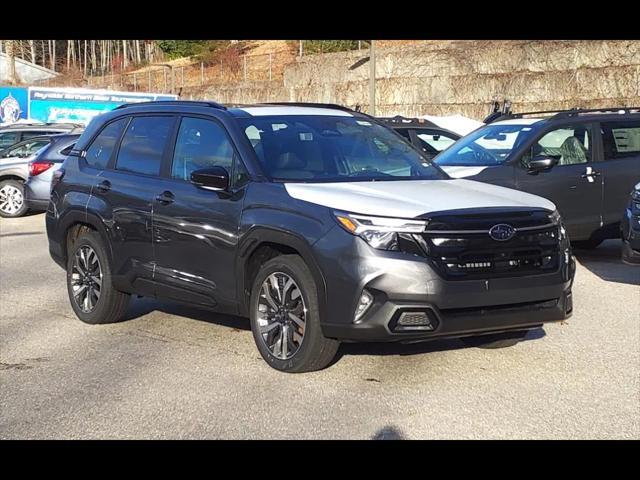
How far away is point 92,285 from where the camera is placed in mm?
7578

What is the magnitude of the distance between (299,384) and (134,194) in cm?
235

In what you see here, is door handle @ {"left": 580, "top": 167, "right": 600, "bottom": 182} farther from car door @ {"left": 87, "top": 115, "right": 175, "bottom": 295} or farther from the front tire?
the front tire

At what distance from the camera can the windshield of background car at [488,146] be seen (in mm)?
10891

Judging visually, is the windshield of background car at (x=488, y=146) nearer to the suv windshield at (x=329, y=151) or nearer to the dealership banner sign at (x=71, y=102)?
the suv windshield at (x=329, y=151)

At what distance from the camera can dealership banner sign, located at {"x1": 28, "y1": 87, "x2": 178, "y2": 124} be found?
34844 mm

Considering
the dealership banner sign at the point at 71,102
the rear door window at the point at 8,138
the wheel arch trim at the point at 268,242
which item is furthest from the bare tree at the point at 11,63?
the wheel arch trim at the point at 268,242

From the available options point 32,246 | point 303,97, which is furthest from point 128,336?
point 303,97

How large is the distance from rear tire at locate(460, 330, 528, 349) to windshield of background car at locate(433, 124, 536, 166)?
15.2 ft

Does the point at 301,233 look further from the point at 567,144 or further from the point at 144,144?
the point at 567,144

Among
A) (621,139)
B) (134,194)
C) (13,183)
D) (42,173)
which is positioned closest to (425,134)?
(621,139)

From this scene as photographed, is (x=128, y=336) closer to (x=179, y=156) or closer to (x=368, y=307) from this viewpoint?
(x=179, y=156)

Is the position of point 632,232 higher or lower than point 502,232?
lower

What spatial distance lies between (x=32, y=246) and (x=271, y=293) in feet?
26.9

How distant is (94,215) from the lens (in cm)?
745
